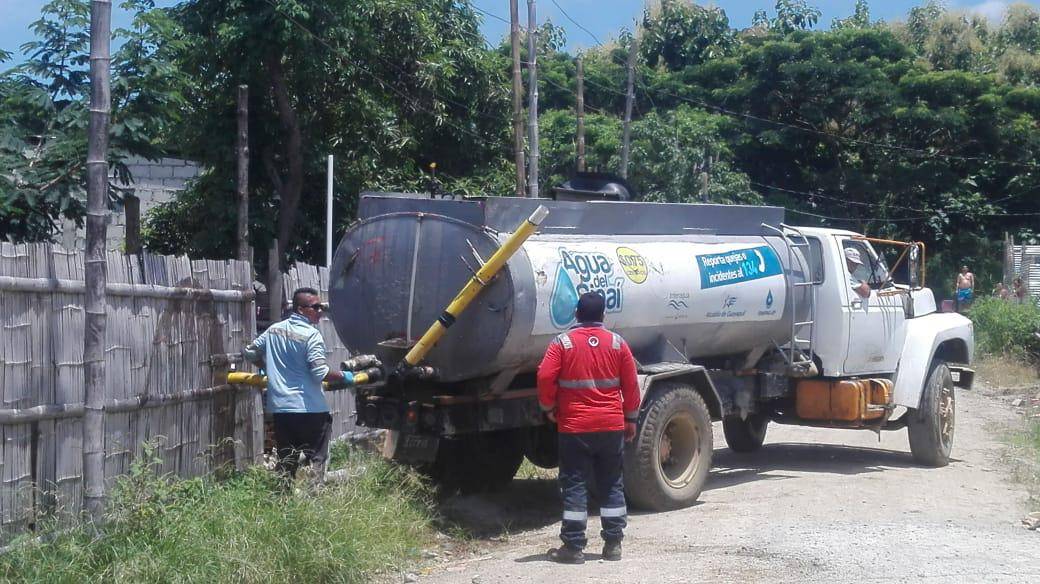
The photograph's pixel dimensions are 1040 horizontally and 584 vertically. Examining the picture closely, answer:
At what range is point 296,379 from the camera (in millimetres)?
7777

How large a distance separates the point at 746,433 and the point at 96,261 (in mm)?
7873

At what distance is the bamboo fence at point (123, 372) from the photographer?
6.12 meters

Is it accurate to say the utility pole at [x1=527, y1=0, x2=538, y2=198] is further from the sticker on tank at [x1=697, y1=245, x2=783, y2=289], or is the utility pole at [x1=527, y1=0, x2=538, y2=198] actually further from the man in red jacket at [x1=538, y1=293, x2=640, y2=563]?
the man in red jacket at [x1=538, y1=293, x2=640, y2=563]

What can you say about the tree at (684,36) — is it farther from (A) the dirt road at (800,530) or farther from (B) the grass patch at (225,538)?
(B) the grass patch at (225,538)

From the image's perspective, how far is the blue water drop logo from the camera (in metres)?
7.92

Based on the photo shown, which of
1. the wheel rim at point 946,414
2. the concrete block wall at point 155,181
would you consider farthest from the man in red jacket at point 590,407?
the concrete block wall at point 155,181

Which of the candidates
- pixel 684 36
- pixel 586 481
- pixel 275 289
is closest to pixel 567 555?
pixel 586 481

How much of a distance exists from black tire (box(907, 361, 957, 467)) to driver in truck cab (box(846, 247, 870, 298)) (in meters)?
1.34

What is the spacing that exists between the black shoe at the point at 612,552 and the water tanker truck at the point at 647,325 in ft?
4.39

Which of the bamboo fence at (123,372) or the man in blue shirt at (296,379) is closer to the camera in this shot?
the bamboo fence at (123,372)

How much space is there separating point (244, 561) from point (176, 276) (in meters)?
2.59

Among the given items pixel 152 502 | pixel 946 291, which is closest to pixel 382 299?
pixel 152 502

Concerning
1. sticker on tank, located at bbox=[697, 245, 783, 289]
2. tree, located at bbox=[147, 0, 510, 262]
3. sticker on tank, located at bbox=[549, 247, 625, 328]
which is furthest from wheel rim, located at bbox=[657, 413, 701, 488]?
tree, located at bbox=[147, 0, 510, 262]

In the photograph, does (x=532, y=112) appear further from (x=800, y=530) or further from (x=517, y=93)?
(x=800, y=530)
